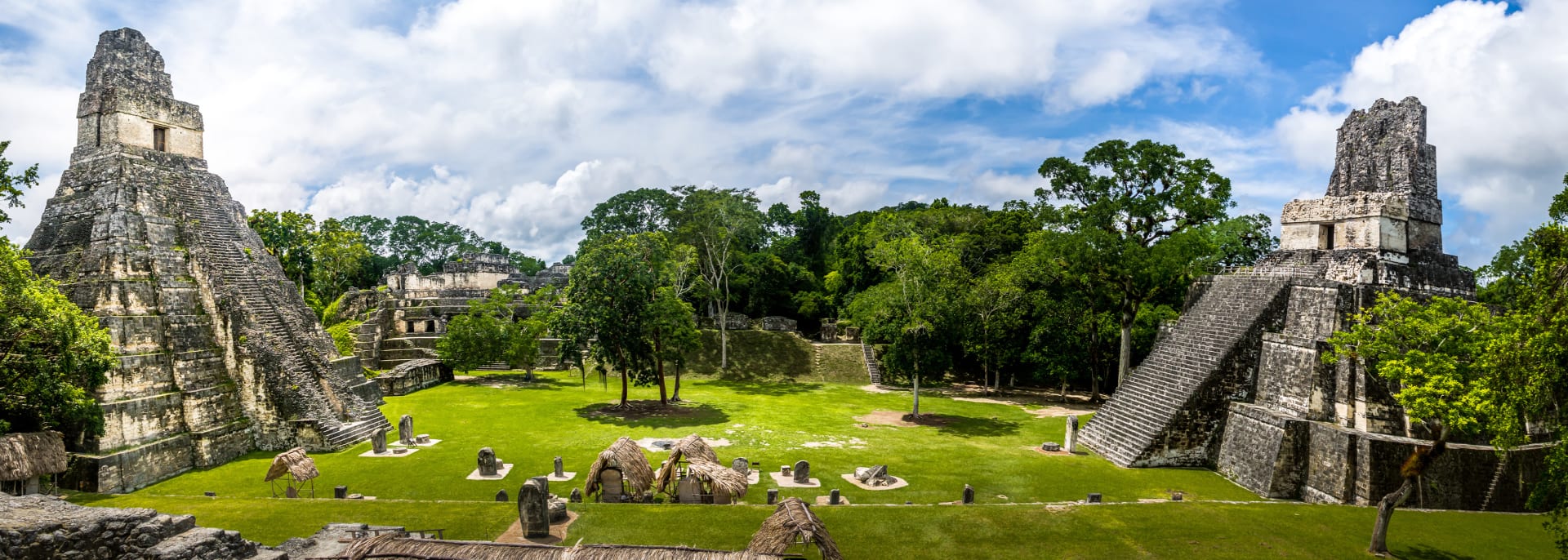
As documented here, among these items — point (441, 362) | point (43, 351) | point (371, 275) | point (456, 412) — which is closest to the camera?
point (43, 351)

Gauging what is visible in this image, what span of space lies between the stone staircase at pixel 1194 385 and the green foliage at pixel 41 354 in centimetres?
2247

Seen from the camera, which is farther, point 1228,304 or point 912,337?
point 912,337

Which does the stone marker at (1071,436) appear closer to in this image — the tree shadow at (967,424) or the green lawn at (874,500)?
the green lawn at (874,500)

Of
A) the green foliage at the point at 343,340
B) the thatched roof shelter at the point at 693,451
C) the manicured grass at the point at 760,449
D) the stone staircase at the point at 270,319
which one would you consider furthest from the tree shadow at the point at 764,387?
the thatched roof shelter at the point at 693,451

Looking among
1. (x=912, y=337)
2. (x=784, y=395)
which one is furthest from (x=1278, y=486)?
(x=784, y=395)

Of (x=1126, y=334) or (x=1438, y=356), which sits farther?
(x=1126, y=334)

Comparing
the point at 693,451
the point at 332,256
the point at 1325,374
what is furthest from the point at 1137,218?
the point at 332,256

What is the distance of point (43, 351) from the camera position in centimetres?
1366

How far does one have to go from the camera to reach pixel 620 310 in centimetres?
2430

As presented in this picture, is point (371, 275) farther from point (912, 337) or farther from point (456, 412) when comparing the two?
point (912, 337)

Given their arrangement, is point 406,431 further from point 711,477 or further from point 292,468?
point 711,477

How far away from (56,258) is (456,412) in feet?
34.5

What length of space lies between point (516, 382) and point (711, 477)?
20.5 meters

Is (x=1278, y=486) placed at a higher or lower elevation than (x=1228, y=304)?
lower
